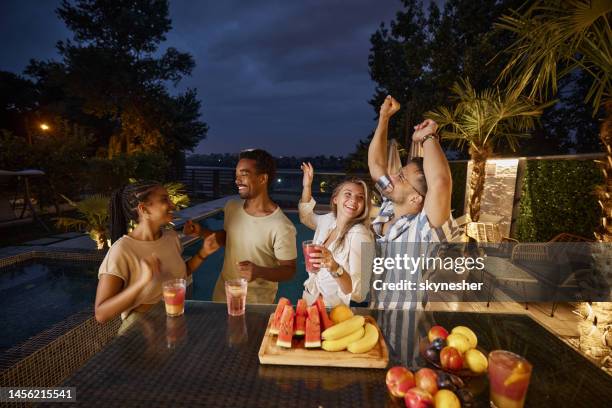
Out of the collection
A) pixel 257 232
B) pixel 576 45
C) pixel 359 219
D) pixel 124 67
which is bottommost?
pixel 257 232

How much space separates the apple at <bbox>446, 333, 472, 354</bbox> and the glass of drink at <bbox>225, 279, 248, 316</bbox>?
1034mm

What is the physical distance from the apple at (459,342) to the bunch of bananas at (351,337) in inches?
12.1

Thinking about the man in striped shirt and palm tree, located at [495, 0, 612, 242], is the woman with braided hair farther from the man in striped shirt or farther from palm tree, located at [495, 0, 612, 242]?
palm tree, located at [495, 0, 612, 242]

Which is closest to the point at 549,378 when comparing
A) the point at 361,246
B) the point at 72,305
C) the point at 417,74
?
the point at 361,246

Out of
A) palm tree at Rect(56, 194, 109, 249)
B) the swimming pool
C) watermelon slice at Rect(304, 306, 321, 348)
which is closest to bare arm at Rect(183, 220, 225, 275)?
watermelon slice at Rect(304, 306, 321, 348)

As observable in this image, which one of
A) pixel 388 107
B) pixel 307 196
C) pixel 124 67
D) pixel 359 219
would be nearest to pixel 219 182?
pixel 124 67

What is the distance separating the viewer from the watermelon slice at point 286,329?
1421 millimetres

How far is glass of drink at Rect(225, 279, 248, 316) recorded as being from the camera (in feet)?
5.92

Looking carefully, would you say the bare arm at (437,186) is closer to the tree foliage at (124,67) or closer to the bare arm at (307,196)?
the bare arm at (307,196)

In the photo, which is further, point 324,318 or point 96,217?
point 96,217

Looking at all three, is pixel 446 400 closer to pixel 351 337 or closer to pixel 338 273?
pixel 351 337

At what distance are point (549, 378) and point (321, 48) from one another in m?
61.8

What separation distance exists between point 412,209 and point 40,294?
18.9ft

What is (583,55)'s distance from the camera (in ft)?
9.47
